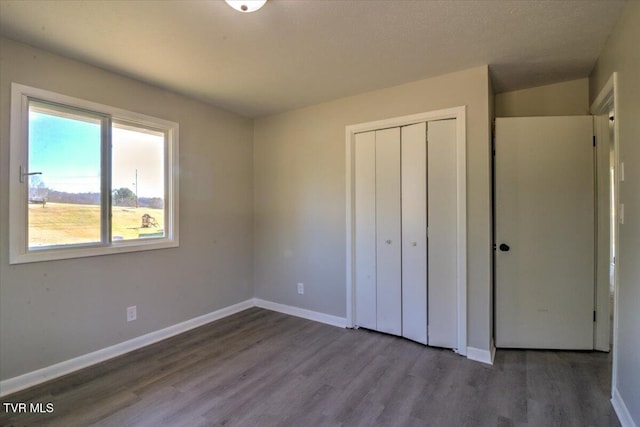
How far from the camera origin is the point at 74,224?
7.98 feet

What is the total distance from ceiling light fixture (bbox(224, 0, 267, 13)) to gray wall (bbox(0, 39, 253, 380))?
159 cm

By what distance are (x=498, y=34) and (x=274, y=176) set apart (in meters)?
2.65

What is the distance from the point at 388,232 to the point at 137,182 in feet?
8.14

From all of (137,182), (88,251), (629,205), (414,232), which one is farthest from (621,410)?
(137,182)

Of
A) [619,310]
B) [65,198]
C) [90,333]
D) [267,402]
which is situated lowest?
[267,402]

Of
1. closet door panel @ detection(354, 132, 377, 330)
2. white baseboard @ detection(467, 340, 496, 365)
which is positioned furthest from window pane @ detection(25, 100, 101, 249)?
white baseboard @ detection(467, 340, 496, 365)

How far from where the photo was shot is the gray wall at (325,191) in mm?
2564

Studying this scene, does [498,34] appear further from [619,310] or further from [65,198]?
[65,198]

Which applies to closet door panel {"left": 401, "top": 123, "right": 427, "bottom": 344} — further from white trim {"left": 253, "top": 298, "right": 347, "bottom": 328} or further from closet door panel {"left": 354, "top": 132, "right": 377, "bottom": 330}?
white trim {"left": 253, "top": 298, "right": 347, "bottom": 328}

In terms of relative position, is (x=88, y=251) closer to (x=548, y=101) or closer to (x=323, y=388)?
(x=323, y=388)

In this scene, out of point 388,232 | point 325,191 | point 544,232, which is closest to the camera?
point 544,232

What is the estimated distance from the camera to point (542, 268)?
270cm

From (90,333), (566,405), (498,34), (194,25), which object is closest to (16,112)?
(194,25)

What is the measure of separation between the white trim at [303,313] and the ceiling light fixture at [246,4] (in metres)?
2.89
